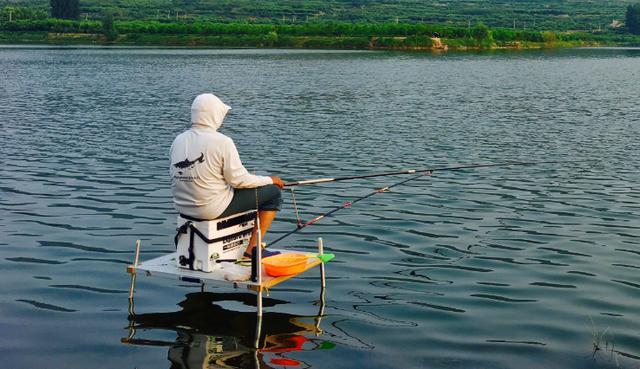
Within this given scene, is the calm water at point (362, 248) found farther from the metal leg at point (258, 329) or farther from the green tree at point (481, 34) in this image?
the green tree at point (481, 34)

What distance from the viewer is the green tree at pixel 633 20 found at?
19312 centimetres

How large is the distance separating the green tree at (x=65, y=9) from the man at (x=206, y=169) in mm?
169835

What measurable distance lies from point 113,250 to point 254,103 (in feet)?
87.5

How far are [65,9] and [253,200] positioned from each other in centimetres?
17098

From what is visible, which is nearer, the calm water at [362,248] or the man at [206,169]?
the calm water at [362,248]

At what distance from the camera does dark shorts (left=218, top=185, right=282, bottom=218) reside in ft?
32.3

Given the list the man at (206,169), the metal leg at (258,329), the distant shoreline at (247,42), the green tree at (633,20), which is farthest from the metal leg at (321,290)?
the green tree at (633,20)

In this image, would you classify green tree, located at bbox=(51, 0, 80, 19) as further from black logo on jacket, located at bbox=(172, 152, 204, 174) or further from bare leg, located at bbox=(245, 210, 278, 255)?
black logo on jacket, located at bbox=(172, 152, 204, 174)

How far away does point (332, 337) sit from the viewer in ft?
30.8

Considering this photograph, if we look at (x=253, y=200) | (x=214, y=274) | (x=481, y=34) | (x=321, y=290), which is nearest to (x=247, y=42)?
(x=481, y=34)

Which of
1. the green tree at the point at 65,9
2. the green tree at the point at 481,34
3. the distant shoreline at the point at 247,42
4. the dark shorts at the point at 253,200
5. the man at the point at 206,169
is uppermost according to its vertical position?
the green tree at the point at 65,9

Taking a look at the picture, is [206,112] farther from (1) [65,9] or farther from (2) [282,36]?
(1) [65,9]

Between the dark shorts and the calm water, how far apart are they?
3.83 ft

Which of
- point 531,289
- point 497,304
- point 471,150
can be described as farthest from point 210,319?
point 471,150
